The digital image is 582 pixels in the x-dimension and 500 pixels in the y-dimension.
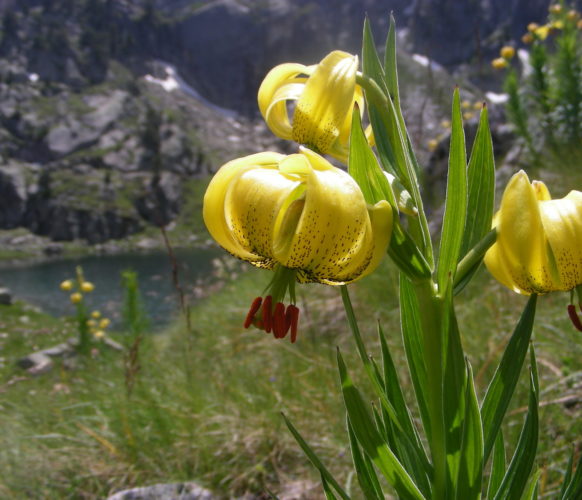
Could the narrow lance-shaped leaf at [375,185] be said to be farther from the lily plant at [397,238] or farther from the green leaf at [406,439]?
the green leaf at [406,439]

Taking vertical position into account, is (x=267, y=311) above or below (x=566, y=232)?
below

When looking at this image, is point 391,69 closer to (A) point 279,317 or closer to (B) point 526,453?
(A) point 279,317

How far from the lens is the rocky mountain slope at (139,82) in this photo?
51.8 m

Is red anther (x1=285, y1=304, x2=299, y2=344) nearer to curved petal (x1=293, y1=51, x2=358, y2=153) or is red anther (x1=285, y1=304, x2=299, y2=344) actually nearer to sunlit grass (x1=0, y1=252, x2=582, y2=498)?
curved petal (x1=293, y1=51, x2=358, y2=153)

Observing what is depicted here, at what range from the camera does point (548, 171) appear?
3666mm

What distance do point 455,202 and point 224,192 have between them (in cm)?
29

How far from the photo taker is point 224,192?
0.63 metres

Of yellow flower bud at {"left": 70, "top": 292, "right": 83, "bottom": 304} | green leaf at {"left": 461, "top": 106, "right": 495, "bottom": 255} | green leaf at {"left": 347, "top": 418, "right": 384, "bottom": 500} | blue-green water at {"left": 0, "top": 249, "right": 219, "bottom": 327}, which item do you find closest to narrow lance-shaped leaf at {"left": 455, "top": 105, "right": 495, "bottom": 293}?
green leaf at {"left": 461, "top": 106, "right": 495, "bottom": 255}

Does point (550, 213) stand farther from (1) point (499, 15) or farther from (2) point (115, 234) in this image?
(1) point (499, 15)

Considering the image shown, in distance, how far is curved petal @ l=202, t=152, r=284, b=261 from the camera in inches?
24.0

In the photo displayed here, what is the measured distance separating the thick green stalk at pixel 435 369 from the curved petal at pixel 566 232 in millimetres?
150

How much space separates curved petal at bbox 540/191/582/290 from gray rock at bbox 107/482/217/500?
136 centimetres

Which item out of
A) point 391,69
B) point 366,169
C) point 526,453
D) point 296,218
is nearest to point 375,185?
point 366,169

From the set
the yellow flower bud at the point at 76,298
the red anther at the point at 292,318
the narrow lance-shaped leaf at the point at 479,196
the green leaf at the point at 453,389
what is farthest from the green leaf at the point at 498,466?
the yellow flower bud at the point at 76,298
